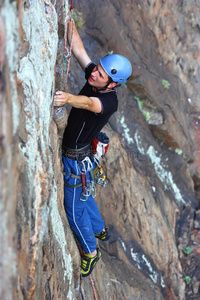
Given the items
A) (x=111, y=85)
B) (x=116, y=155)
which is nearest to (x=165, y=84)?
(x=116, y=155)

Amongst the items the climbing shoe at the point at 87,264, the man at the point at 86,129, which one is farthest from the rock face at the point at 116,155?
the man at the point at 86,129

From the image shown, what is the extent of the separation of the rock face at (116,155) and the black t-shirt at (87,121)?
434 millimetres

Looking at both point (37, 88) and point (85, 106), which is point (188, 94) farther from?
point (37, 88)

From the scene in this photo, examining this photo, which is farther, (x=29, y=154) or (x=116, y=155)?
(x=116, y=155)

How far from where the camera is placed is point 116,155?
262 inches

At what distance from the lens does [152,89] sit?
8.88 metres

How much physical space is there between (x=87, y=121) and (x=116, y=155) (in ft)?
9.29

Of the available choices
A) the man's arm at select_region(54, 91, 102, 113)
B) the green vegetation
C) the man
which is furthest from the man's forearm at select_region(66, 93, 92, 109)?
the green vegetation

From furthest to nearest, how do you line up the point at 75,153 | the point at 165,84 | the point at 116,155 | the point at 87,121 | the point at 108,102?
1. the point at 165,84
2. the point at 116,155
3. the point at 75,153
4. the point at 87,121
5. the point at 108,102

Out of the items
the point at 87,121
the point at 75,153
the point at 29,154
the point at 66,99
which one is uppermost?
the point at 66,99

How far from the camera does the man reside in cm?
385

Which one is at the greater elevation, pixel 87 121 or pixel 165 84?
pixel 87 121

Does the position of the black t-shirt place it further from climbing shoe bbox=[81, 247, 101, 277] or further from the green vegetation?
the green vegetation

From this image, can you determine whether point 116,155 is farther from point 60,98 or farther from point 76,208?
point 60,98
